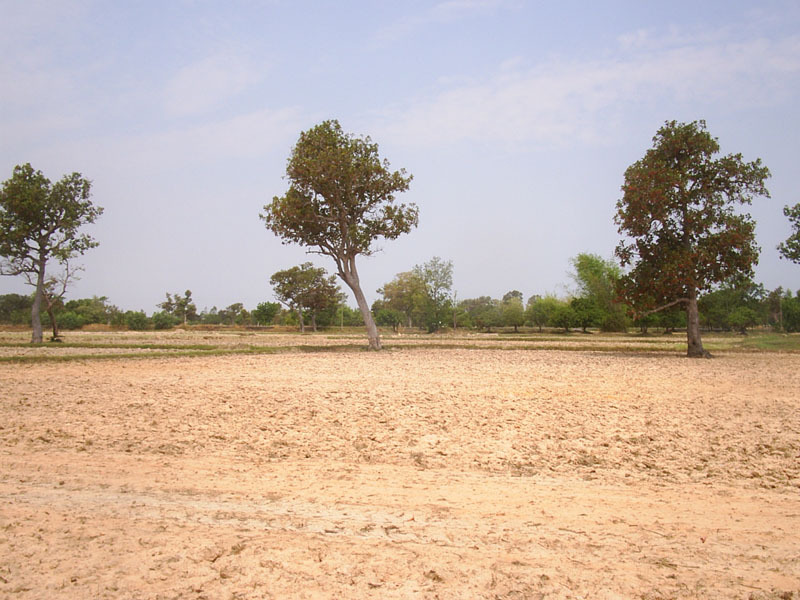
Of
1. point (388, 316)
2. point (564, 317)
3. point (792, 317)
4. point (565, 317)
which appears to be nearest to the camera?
point (565, 317)

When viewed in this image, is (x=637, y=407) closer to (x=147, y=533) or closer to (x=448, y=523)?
(x=448, y=523)

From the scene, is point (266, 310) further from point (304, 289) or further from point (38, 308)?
point (38, 308)

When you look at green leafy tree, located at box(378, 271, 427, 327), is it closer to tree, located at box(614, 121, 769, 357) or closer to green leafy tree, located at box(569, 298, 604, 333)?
green leafy tree, located at box(569, 298, 604, 333)

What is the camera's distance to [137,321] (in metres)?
84.1

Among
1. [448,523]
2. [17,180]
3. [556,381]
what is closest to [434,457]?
[448,523]

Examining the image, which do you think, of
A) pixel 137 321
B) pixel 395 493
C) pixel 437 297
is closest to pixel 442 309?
pixel 437 297

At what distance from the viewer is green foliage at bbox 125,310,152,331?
8319cm

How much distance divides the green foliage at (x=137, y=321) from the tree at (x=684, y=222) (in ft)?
250

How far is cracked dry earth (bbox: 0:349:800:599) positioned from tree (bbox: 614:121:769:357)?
44.5 ft

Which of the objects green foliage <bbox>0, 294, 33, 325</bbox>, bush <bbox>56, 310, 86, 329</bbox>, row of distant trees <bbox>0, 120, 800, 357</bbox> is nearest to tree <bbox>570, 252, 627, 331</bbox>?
row of distant trees <bbox>0, 120, 800, 357</bbox>

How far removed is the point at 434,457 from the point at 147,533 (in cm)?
354

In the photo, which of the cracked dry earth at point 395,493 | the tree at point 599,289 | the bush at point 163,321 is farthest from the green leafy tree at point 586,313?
the bush at point 163,321

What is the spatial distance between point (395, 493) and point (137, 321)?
3503 inches

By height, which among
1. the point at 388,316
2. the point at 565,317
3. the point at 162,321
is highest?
the point at 388,316
